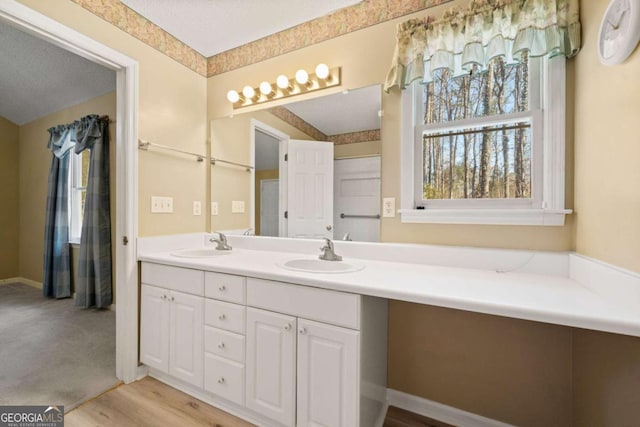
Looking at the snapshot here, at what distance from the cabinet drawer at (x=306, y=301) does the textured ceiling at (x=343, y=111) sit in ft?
3.43

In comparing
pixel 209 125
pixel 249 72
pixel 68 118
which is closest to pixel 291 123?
pixel 249 72

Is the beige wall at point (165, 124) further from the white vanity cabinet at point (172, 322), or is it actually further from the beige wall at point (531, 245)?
the beige wall at point (531, 245)

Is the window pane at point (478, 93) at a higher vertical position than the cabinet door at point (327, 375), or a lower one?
higher

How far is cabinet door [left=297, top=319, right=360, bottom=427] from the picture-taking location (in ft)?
3.76

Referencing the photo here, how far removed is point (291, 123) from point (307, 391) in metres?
1.62

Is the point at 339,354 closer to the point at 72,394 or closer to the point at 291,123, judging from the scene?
the point at 291,123

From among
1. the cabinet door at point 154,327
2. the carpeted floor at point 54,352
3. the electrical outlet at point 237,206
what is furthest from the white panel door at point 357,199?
the carpeted floor at point 54,352

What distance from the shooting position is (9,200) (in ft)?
13.0

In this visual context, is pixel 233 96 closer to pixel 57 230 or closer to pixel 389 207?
pixel 389 207

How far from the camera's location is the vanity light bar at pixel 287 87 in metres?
1.82

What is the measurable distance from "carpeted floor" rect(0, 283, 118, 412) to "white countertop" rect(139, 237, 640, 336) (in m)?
1.00

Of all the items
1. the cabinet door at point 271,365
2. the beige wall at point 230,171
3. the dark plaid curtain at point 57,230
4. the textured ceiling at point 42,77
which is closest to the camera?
the cabinet door at point 271,365

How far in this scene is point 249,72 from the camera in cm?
216

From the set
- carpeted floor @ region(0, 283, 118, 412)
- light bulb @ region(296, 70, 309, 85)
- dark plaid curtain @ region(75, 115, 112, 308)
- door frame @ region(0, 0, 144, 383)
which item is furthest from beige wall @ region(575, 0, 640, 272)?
dark plaid curtain @ region(75, 115, 112, 308)
